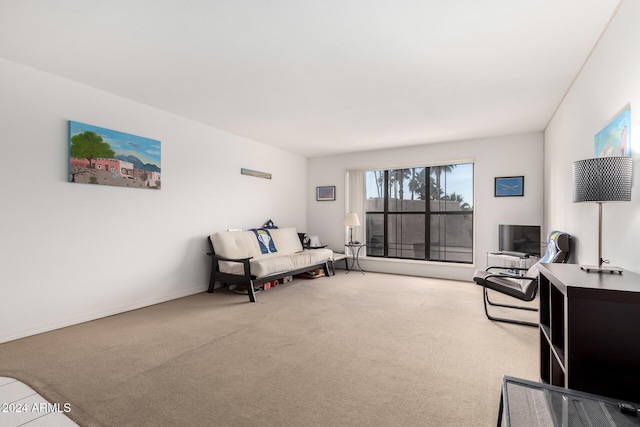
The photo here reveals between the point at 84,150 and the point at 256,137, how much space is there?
2.63 meters

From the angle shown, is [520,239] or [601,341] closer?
[601,341]

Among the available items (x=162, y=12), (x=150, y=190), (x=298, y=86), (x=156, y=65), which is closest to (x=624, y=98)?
(x=298, y=86)

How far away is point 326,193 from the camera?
271 inches

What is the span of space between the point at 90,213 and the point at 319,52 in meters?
2.99

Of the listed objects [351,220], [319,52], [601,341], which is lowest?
[601,341]

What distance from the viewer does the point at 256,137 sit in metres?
5.44

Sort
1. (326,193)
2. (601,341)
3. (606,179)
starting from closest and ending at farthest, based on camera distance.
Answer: (601,341)
(606,179)
(326,193)

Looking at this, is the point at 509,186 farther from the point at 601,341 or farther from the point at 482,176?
the point at 601,341

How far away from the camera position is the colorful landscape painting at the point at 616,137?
1859 mm

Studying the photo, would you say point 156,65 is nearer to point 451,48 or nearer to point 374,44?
point 374,44

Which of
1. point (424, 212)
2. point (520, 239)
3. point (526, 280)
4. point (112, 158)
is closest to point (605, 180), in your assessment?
point (526, 280)

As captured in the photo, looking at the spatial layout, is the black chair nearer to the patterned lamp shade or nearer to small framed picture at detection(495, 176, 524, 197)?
the patterned lamp shade

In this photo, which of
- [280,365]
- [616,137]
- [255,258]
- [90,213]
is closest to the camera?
[616,137]

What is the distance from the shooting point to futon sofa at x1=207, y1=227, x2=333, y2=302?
4.31m
